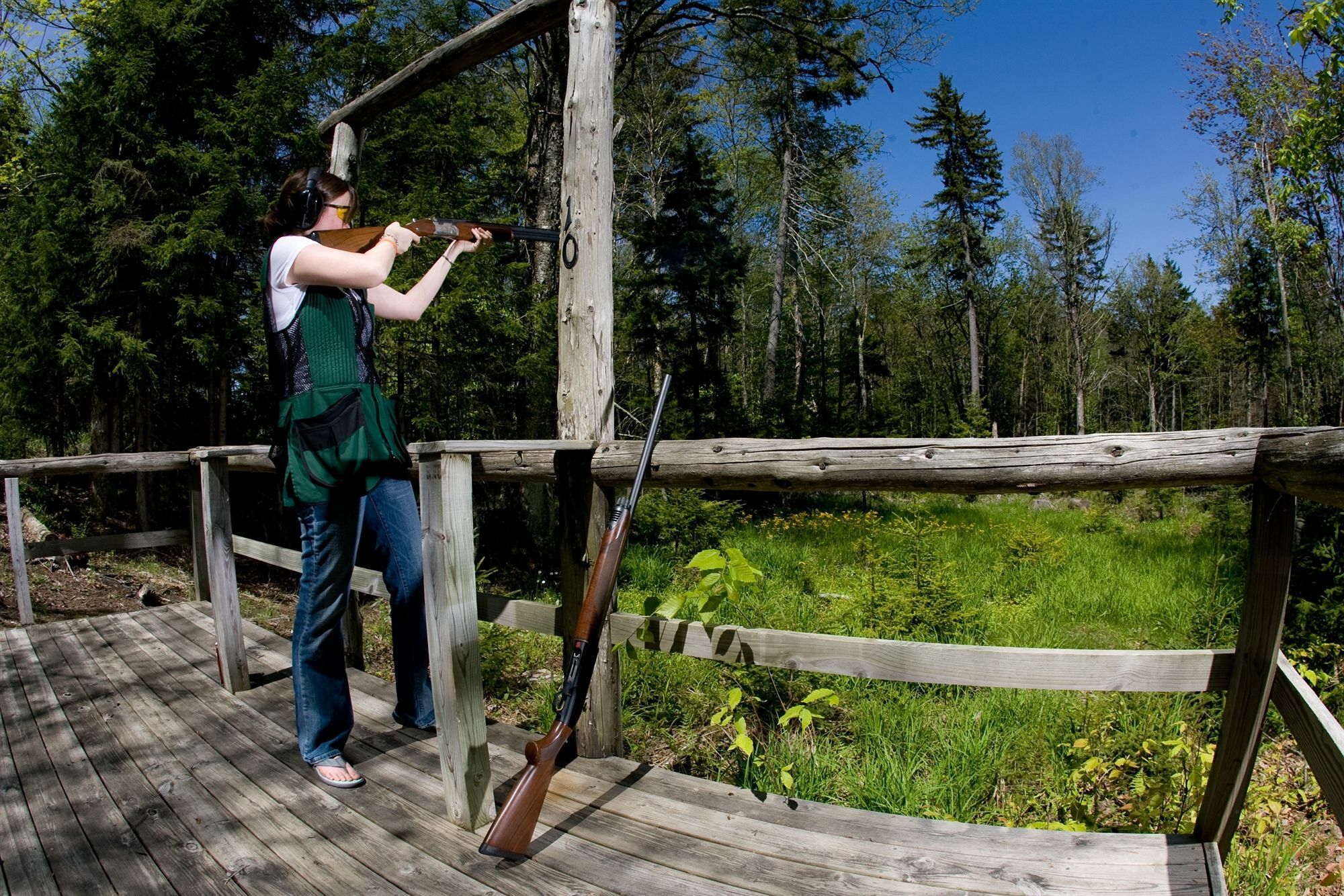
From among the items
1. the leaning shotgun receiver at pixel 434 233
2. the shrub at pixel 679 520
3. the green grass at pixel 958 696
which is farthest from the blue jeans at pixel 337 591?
the shrub at pixel 679 520

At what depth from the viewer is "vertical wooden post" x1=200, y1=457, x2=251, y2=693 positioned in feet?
10.4

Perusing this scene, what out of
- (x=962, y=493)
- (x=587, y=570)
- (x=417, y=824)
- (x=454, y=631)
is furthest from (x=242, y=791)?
(x=962, y=493)

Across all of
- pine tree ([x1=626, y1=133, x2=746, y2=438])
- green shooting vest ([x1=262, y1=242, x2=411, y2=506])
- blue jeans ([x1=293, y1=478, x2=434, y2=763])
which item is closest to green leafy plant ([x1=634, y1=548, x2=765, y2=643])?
blue jeans ([x1=293, y1=478, x2=434, y2=763])

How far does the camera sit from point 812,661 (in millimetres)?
2092

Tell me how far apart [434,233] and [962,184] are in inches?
1065

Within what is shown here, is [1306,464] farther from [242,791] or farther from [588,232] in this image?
[242,791]

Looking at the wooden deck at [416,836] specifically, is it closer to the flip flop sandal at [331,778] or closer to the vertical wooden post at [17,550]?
the flip flop sandal at [331,778]

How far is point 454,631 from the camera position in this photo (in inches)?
79.6

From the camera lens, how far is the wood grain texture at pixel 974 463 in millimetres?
1583

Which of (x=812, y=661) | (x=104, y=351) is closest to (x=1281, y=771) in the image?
(x=812, y=661)

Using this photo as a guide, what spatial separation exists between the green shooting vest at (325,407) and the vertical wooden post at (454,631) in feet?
1.15

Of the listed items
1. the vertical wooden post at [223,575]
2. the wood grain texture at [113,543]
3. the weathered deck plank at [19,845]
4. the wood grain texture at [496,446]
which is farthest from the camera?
the wood grain texture at [113,543]

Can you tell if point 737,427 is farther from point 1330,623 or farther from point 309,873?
point 309,873

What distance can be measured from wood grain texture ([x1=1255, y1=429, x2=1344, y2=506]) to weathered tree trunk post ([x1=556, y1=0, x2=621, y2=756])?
72.2 inches
